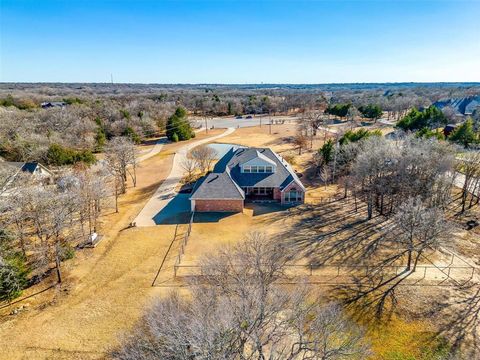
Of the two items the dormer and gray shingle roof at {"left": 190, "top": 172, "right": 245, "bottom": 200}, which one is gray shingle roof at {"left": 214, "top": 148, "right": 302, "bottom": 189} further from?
gray shingle roof at {"left": 190, "top": 172, "right": 245, "bottom": 200}

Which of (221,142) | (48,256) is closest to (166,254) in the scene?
(48,256)

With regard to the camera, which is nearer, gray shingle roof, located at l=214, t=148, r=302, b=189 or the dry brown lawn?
the dry brown lawn

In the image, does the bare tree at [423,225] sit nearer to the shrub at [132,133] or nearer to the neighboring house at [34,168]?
the neighboring house at [34,168]

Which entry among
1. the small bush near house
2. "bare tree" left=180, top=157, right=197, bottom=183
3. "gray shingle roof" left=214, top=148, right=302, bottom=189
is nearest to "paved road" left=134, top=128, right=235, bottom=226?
"bare tree" left=180, top=157, right=197, bottom=183

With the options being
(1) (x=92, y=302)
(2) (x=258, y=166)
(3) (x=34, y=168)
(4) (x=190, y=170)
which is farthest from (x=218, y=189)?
(3) (x=34, y=168)

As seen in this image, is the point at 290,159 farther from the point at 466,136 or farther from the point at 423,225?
the point at 423,225

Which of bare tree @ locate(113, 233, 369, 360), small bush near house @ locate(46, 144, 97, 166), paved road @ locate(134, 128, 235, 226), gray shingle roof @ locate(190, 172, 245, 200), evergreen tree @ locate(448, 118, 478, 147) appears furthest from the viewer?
evergreen tree @ locate(448, 118, 478, 147)

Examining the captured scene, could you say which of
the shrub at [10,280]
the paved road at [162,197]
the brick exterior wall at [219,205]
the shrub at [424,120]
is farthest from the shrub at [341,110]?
the shrub at [10,280]

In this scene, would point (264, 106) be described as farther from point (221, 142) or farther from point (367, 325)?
point (367, 325)

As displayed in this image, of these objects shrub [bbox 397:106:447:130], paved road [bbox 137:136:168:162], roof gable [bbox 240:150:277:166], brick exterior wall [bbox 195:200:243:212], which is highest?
shrub [bbox 397:106:447:130]
